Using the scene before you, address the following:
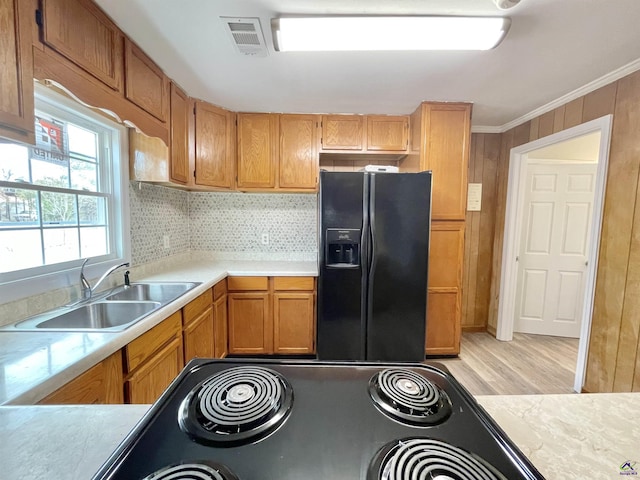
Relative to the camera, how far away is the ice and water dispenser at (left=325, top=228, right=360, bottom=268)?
2193 mm

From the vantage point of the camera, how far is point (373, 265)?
7.18 feet

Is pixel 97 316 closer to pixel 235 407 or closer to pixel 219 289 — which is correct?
pixel 219 289

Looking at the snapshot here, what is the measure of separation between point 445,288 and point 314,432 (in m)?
2.30

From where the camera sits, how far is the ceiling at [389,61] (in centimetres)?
131

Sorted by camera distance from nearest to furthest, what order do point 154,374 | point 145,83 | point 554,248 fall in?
point 154,374, point 145,83, point 554,248

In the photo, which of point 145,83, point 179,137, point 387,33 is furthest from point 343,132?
point 145,83

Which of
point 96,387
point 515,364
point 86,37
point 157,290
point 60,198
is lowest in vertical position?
point 515,364

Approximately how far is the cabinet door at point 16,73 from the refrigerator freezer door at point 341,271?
5.16ft

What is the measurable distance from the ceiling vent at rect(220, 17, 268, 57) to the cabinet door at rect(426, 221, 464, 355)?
6.10 ft

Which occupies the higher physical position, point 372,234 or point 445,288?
point 372,234

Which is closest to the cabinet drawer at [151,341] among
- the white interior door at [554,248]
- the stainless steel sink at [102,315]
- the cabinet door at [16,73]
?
the stainless steel sink at [102,315]

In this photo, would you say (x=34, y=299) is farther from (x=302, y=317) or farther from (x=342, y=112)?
(x=342, y=112)

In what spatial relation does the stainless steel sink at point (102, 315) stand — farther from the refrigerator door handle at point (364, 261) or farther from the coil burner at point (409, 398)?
the refrigerator door handle at point (364, 261)

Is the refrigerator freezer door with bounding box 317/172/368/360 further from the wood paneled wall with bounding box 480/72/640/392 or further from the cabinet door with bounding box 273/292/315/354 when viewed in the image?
the wood paneled wall with bounding box 480/72/640/392
